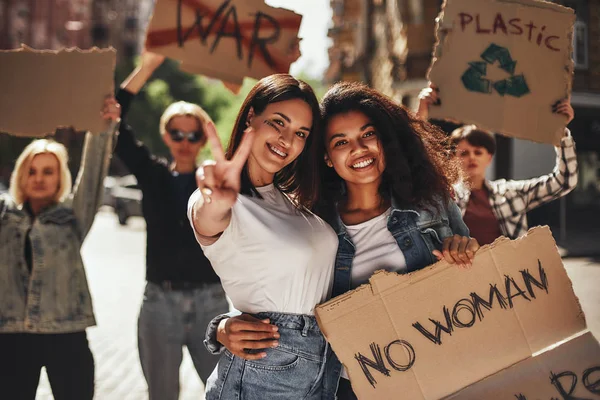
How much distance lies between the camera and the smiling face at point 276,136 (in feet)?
7.25

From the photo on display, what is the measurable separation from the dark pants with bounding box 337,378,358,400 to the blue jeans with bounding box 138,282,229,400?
1274mm

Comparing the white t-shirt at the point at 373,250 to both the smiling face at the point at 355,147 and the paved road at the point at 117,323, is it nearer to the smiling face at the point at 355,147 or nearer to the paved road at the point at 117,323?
the smiling face at the point at 355,147

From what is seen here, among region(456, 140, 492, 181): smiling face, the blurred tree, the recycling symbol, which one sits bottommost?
the blurred tree

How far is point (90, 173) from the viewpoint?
3.35 metres

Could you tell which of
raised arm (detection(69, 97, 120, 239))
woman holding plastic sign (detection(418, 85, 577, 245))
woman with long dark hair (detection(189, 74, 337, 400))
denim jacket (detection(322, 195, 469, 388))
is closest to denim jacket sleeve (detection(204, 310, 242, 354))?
woman with long dark hair (detection(189, 74, 337, 400))

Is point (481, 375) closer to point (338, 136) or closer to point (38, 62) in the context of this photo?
point (338, 136)

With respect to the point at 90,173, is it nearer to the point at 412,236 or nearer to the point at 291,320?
the point at 291,320

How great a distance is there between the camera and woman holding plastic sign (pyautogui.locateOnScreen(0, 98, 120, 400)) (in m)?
3.13

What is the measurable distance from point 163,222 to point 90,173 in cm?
46

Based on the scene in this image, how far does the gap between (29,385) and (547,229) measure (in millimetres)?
2492

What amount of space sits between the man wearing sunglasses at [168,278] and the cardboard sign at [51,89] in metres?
0.31

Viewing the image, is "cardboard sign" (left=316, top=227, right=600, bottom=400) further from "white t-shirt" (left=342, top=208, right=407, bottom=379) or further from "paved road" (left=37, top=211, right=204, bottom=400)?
"paved road" (left=37, top=211, right=204, bottom=400)

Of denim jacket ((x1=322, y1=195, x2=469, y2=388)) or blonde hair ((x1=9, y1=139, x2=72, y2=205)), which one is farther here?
blonde hair ((x1=9, y1=139, x2=72, y2=205))

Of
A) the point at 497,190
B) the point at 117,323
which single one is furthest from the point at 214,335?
the point at 117,323
